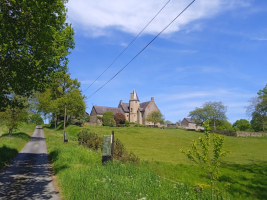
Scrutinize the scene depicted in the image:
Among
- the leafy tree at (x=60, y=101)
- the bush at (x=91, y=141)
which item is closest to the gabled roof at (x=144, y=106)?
the leafy tree at (x=60, y=101)

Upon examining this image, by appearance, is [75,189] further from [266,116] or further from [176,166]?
[266,116]

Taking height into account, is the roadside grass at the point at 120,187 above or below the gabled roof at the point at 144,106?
below

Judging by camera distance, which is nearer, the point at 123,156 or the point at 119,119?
the point at 123,156

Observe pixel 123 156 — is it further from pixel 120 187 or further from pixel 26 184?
pixel 120 187

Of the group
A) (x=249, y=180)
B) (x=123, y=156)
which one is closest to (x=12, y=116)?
(x=123, y=156)

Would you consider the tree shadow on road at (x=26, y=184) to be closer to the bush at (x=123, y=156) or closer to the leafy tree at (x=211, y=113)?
the bush at (x=123, y=156)

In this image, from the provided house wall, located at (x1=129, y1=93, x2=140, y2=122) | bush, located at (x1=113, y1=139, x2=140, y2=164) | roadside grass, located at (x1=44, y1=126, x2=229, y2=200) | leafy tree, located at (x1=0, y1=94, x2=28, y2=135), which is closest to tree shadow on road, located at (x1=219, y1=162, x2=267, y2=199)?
roadside grass, located at (x1=44, y1=126, x2=229, y2=200)

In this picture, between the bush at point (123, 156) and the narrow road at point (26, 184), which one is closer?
the narrow road at point (26, 184)

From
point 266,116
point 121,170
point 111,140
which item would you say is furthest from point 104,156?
point 266,116

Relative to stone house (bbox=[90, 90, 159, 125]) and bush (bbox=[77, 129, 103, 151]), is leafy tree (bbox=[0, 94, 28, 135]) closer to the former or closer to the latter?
bush (bbox=[77, 129, 103, 151])

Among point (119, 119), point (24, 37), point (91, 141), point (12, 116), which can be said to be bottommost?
→ point (91, 141)

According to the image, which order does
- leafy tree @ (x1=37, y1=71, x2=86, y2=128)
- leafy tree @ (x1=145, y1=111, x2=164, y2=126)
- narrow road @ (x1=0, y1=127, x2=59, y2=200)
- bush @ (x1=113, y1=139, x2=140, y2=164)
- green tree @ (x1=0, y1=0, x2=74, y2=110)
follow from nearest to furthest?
narrow road @ (x1=0, y1=127, x2=59, y2=200)
green tree @ (x1=0, y1=0, x2=74, y2=110)
bush @ (x1=113, y1=139, x2=140, y2=164)
leafy tree @ (x1=37, y1=71, x2=86, y2=128)
leafy tree @ (x1=145, y1=111, x2=164, y2=126)

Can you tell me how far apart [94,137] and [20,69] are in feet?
41.1

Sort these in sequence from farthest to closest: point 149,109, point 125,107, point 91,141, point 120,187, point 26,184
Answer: point 125,107 < point 149,109 < point 91,141 < point 26,184 < point 120,187
